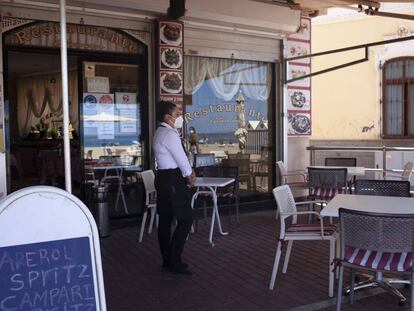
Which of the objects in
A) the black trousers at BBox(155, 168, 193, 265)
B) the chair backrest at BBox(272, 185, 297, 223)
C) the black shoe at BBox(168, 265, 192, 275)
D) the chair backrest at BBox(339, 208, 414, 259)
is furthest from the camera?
the black shoe at BBox(168, 265, 192, 275)

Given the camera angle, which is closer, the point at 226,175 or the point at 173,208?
the point at 173,208

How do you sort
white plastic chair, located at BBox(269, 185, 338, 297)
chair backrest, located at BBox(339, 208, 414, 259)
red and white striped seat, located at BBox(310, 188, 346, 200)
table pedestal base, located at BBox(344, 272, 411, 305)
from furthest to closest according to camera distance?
red and white striped seat, located at BBox(310, 188, 346, 200) < white plastic chair, located at BBox(269, 185, 338, 297) < table pedestal base, located at BBox(344, 272, 411, 305) < chair backrest, located at BBox(339, 208, 414, 259)

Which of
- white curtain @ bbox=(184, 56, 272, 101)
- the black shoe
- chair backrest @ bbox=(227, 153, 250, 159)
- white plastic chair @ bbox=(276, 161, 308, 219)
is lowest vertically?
the black shoe

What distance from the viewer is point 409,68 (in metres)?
13.0

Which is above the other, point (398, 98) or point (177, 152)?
point (398, 98)

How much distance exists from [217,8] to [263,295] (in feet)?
15.0

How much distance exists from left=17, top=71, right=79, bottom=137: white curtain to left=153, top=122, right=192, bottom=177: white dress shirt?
29.1 feet

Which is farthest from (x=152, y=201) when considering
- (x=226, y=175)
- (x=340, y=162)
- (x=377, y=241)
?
(x=340, y=162)

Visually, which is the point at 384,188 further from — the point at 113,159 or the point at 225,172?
the point at 113,159

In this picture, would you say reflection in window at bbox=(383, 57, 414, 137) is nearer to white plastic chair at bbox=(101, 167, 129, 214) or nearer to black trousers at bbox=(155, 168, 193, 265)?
white plastic chair at bbox=(101, 167, 129, 214)

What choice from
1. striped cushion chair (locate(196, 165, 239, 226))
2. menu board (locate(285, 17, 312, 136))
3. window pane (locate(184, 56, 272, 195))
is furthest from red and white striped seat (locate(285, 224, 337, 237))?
menu board (locate(285, 17, 312, 136))

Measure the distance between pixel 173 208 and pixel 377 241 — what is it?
79.7 inches

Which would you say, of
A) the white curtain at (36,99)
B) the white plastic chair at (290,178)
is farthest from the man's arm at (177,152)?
the white curtain at (36,99)

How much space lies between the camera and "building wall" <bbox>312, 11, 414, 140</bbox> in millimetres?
13414
